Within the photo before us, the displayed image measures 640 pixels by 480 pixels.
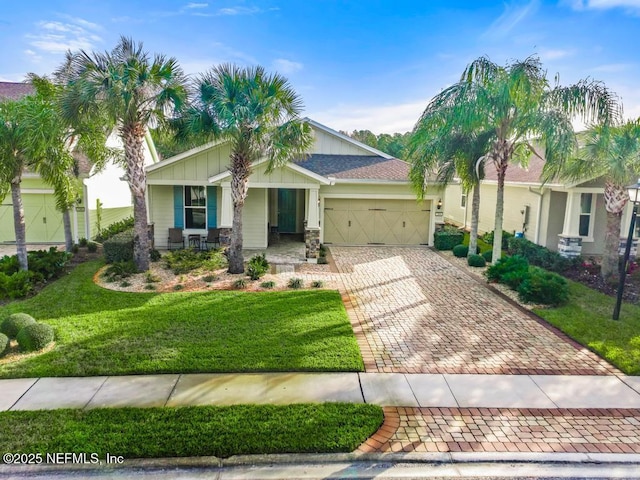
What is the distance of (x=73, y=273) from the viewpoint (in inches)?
516

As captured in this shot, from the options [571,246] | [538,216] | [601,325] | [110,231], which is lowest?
[601,325]

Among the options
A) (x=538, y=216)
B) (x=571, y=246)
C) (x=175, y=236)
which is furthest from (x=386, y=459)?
(x=538, y=216)

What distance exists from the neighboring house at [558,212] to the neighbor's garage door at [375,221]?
435cm

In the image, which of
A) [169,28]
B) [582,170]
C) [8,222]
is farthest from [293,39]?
[8,222]

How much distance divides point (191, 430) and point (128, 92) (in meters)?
9.16

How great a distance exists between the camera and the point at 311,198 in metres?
15.8

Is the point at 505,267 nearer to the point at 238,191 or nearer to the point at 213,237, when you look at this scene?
the point at 238,191

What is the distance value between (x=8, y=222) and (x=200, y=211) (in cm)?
807

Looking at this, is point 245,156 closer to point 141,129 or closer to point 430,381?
point 141,129

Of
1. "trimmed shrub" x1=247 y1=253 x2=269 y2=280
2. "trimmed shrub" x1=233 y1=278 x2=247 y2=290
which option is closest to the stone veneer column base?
"trimmed shrub" x1=247 y1=253 x2=269 y2=280

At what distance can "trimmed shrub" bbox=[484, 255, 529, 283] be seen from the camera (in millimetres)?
12883

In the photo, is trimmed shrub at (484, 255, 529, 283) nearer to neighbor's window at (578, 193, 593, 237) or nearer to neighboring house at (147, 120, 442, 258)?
neighbor's window at (578, 193, 593, 237)

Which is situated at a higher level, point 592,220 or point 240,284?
point 592,220

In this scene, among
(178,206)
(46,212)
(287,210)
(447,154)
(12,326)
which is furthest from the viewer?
(287,210)
